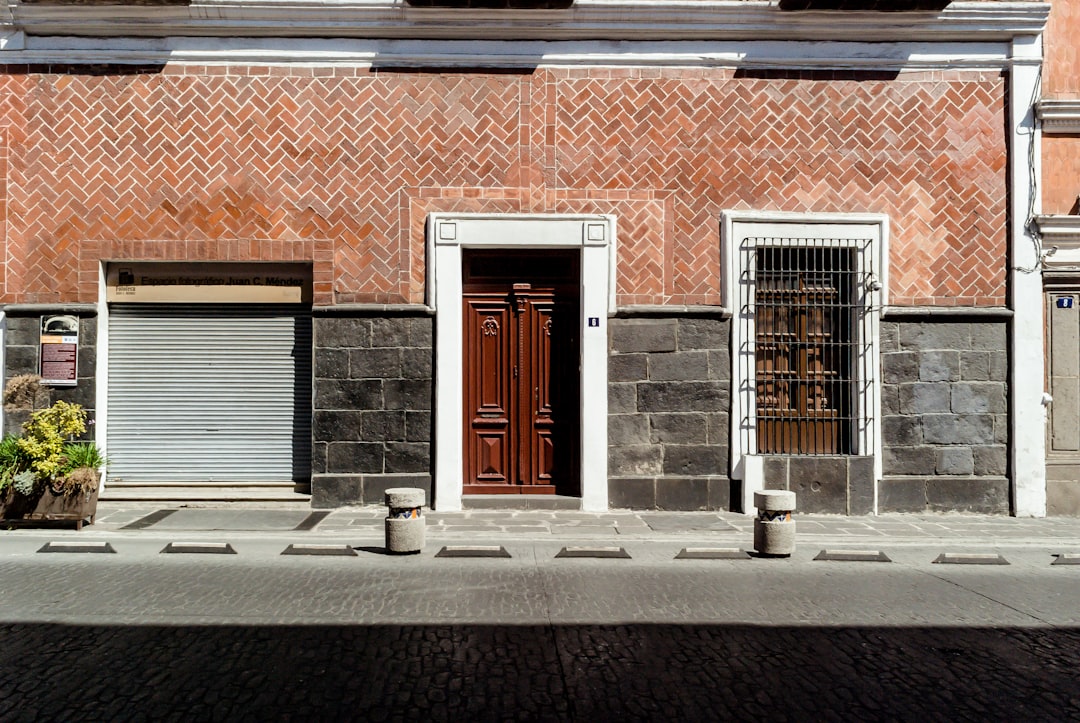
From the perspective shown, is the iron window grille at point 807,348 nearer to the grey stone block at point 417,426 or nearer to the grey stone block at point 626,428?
the grey stone block at point 626,428

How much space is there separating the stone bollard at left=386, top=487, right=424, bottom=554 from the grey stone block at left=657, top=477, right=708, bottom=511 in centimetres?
357

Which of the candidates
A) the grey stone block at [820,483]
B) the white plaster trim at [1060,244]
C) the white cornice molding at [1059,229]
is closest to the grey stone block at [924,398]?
the grey stone block at [820,483]

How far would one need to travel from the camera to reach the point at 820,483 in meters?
10.2

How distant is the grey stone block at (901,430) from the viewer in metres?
10.4

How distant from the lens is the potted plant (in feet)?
28.1

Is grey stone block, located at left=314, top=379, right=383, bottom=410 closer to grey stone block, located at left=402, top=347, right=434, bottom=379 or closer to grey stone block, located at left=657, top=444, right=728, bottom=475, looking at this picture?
grey stone block, located at left=402, top=347, right=434, bottom=379

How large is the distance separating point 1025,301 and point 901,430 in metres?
2.33

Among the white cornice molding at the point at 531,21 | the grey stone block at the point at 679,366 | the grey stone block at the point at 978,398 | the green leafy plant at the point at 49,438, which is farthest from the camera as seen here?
the grey stone block at the point at 978,398

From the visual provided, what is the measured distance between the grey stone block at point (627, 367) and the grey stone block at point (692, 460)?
0.97 metres

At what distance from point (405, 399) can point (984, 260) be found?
7.73 m

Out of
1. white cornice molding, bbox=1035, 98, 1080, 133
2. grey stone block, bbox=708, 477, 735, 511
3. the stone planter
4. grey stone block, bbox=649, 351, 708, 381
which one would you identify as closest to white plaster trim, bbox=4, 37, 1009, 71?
white cornice molding, bbox=1035, 98, 1080, 133

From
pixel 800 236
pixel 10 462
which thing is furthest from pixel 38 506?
pixel 800 236

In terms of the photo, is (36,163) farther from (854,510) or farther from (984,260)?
(984,260)

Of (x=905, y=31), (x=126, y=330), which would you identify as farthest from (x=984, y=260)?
(x=126, y=330)
